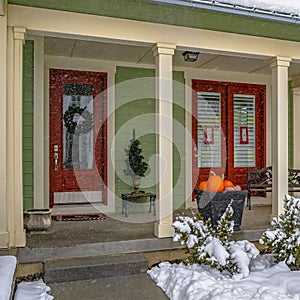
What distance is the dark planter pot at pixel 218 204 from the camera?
437 cm

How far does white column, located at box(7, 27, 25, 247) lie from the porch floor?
0.77 feet

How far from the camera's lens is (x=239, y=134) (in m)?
6.57

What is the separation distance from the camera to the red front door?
5.52m

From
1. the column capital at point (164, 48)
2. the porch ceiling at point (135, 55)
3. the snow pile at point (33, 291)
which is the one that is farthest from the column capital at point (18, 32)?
the snow pile at point (33, 291)

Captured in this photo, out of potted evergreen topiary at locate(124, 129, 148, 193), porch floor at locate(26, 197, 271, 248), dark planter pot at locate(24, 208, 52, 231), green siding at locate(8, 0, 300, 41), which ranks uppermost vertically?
green siding at locate(8, 0, 300, 41)

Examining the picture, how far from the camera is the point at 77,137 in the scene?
571 cm

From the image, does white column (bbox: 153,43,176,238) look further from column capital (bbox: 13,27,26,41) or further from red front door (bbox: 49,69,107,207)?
red front door (bbox: 49,69,107,207)

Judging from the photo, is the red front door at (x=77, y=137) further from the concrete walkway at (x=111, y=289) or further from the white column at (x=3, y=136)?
the concrete walkway at (x=111, y=289)

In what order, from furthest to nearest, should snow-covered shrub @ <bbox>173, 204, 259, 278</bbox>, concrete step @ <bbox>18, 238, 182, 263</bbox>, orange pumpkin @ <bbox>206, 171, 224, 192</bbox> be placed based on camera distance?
orange pumpkin @ <bbox>206, 171, 224, 192</bbox> < concrete step @ <bbox>18, 238, 182, 263</bbox> < snow-covered shrub @ <bbox>173, 204, 259, 278</bbox>

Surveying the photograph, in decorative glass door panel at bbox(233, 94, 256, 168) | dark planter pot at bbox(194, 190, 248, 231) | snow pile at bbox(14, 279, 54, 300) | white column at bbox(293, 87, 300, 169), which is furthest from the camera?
white column at bbox(293, 87, 300, 169)

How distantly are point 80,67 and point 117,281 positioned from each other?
3411 millimetres

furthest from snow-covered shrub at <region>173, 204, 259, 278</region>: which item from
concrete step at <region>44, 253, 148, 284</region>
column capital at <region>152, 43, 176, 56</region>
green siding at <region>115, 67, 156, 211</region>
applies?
green siding at <region>115, 67, 156, 211</region>

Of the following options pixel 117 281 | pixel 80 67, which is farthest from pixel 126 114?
pixel 117 281

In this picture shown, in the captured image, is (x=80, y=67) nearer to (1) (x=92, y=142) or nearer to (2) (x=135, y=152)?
(1) (x=92, y=142)
